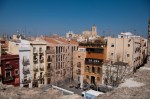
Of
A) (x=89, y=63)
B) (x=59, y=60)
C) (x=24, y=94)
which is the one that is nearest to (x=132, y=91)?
(x=24, y=94)

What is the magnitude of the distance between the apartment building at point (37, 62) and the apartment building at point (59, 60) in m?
0.90

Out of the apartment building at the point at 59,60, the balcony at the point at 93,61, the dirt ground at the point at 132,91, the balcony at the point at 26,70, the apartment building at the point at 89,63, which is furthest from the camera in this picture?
the apartment building at the point at 59,60

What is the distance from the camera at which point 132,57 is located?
2867 centimetres

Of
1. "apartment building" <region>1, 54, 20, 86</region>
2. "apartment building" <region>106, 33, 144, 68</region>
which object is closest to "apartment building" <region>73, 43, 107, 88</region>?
"apartment building" <region>106, 33, 144, 68</region>

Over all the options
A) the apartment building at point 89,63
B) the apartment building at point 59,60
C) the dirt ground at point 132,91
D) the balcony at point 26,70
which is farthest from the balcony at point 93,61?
the dirt ground at point 132,91

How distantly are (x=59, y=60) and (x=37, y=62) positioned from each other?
5209mm

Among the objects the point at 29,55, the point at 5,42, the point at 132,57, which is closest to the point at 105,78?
the point at 132,57

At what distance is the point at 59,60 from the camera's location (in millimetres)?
33656

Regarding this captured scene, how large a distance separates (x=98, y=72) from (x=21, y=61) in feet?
41.8

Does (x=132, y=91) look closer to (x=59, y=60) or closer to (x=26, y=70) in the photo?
(x=26, y=70)

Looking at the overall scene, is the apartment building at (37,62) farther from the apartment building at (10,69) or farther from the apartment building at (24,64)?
the apartment building at (10,69)

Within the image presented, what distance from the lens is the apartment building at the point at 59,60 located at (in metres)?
31.7

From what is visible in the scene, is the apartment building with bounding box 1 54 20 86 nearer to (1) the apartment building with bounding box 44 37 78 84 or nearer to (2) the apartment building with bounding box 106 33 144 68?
(1) the apartment building with bounding box 44 37 78 84

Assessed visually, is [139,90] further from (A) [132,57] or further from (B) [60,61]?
(B) [60,61]
